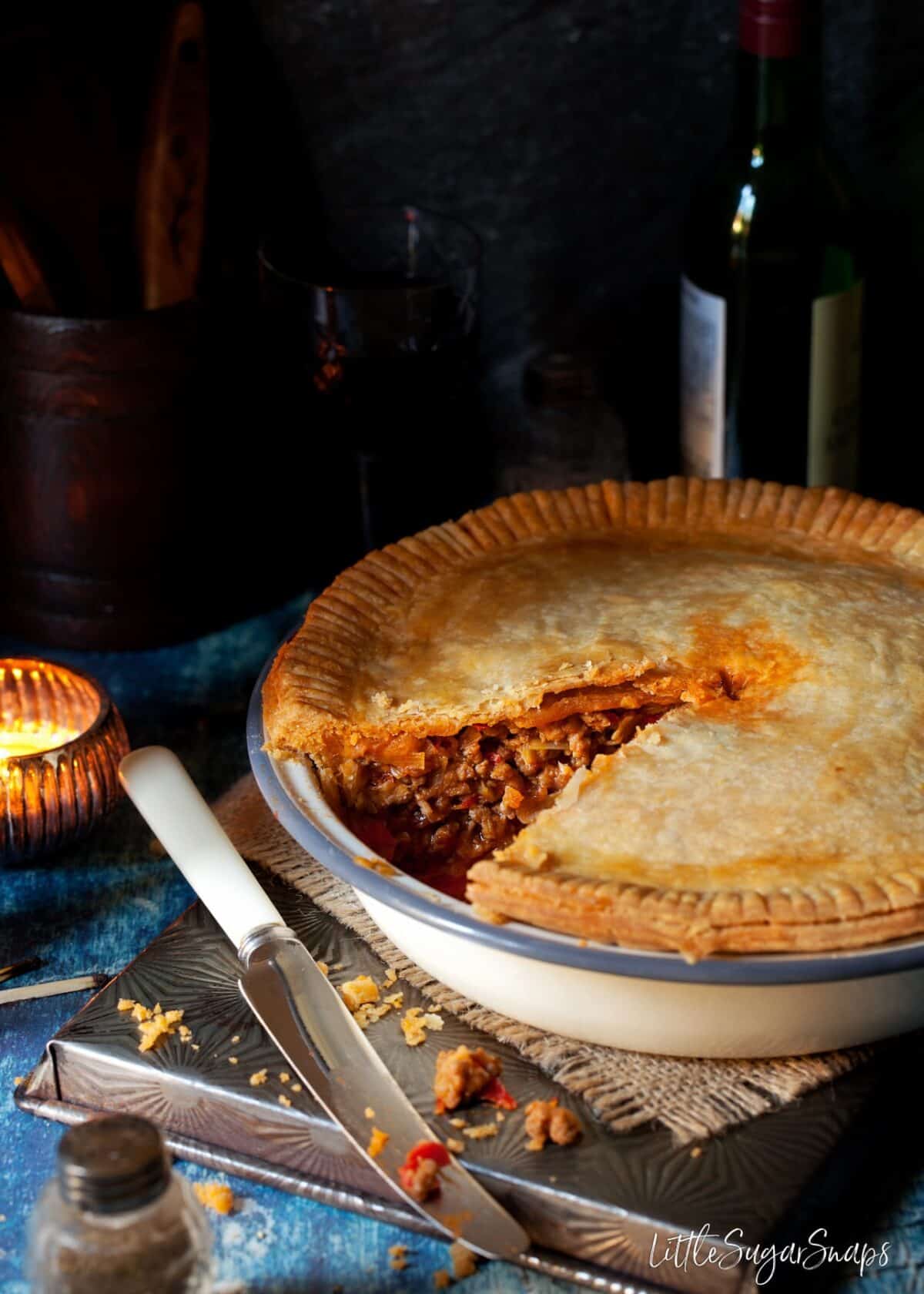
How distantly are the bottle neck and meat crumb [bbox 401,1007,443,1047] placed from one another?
1351mm

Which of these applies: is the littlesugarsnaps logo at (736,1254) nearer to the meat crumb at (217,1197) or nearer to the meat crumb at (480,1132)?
the meat crumb at (480,1132)

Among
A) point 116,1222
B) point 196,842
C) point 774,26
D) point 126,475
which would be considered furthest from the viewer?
point 126,475

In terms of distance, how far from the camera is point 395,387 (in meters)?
2.37

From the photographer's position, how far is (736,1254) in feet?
4.33

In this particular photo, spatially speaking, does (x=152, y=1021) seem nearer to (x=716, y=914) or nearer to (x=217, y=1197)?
(x=217, y=1197)

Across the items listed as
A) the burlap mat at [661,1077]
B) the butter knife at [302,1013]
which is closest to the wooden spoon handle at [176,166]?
the butter knife at [302,1013]

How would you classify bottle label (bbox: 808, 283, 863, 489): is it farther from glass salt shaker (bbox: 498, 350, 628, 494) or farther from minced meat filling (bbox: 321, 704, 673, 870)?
minced meat filling (bbox: 321, 704, 673, 870)

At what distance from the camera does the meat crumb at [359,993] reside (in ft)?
5.37

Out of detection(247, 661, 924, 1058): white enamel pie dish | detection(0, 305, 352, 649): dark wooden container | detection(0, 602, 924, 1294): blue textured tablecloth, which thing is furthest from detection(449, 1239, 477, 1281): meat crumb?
detection(0, 305, 352, 649): dark wooden container

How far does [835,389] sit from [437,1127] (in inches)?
52.6

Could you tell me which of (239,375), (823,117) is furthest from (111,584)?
(823,117)

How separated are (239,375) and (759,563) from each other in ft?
2.91

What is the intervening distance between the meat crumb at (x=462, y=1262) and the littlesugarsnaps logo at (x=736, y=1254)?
158mm

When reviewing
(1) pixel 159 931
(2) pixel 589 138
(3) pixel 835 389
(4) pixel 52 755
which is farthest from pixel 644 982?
(2) pixel 589 138
